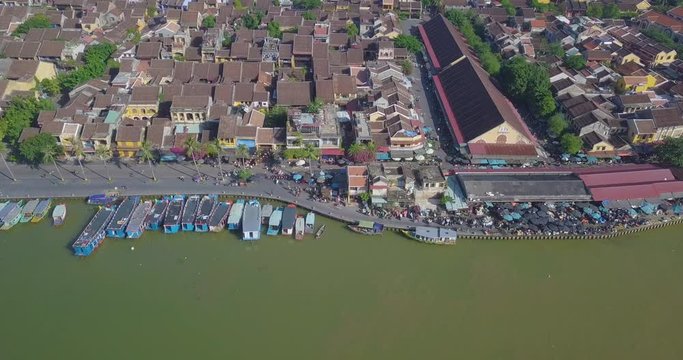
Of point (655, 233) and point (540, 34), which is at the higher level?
point (540, 34)

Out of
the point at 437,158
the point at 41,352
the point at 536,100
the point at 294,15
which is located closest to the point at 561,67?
the point at 536,100

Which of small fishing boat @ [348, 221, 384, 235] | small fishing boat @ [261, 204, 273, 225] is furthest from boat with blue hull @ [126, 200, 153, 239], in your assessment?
small fishing boat @ [348, 221, 384, 235]

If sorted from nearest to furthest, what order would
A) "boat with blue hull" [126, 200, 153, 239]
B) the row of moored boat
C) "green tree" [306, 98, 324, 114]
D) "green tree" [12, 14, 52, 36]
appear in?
"boat with blue hull" [126, 200, 153, 239]
the row of moored boat
"green tree" [306, 98, 324, 114]
"green tree" [12, 14, 52, 36]

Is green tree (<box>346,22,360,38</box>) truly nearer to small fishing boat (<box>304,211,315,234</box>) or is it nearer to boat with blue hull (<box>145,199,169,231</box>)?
small fishing boat (<box>304,211,315,234</box>)

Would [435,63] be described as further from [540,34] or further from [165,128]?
[165,128]

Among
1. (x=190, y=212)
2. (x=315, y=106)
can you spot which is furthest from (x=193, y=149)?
(x=315, y=106)

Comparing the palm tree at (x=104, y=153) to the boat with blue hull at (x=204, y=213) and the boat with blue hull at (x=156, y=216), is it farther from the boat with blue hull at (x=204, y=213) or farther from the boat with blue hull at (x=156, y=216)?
the boat with blue hull at (x=204, y=213)

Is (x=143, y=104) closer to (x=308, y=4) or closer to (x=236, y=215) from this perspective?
(x=236, y=215)
